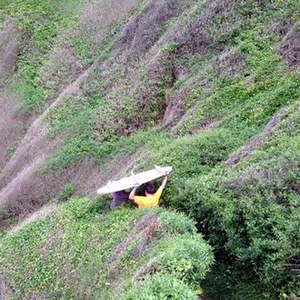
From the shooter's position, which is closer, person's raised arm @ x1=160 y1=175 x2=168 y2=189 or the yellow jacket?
the yellow jacket

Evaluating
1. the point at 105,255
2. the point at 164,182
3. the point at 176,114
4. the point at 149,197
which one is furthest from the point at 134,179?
the point at 176,114

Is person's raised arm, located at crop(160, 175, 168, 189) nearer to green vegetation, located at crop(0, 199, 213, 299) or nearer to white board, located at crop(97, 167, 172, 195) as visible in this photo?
white board, located at crop(97, 167, 172, 195)

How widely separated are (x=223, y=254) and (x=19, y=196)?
11.4m

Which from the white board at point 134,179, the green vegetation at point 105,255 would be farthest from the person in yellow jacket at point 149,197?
the green vegetation at point 105,255

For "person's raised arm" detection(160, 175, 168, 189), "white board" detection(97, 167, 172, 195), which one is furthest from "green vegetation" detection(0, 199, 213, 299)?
"person's raised arm" detection(160, 175, 168, 189)

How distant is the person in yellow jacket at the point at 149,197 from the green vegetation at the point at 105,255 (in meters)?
0.35

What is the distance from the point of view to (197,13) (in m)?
22.8

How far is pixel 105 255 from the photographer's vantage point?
1214cm

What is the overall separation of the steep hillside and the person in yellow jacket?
0.28 metres

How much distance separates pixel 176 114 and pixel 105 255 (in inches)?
335

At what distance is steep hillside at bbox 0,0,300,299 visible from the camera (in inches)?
422

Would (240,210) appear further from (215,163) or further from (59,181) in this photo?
(59,181)

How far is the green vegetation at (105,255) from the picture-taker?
9539mm

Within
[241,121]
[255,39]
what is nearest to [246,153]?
[241,121]
